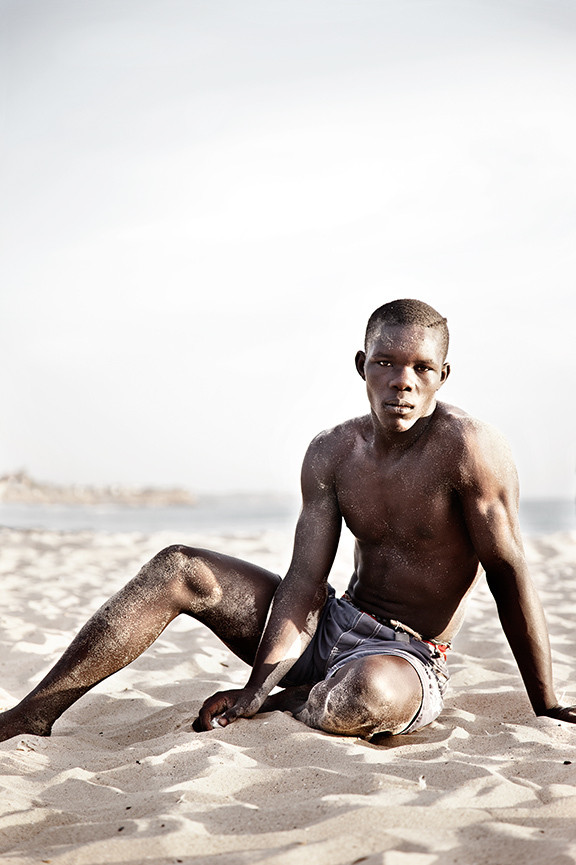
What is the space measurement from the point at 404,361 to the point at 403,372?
4 centimetres

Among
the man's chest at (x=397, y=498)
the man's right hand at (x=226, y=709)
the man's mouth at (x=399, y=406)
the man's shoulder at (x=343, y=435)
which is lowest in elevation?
the man's right hand at (x=226, y=709)

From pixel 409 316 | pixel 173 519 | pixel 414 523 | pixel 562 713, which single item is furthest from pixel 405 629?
pixel 173 519

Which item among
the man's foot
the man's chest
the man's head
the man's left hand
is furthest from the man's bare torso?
the man's foot

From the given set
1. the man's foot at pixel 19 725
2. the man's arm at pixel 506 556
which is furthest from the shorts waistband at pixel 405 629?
the man's foot at pixel 19 725

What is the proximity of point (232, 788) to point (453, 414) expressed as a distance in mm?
1314

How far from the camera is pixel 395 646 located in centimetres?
261

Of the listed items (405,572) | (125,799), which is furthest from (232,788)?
(405,572)

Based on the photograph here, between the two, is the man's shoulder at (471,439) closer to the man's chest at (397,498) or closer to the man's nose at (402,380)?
the man's chest at (397,498)

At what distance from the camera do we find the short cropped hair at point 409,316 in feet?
8.41

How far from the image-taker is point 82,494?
2338 cm

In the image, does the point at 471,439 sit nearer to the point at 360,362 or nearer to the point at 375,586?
the point at 360,362

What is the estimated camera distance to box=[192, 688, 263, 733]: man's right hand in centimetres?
246

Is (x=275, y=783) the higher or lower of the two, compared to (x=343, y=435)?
lower

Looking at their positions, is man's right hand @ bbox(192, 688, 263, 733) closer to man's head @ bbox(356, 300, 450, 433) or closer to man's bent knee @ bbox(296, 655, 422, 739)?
man's bent knee @ bbox(296, 655, 422, 739)
